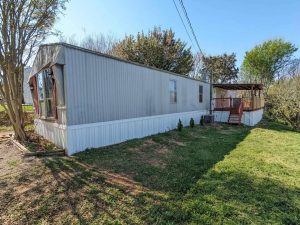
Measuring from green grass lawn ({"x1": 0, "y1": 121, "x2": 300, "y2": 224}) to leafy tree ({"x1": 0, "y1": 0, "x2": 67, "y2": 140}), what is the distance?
3561 mm

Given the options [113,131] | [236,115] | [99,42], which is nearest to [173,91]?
[113,131]

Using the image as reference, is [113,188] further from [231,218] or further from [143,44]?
[143,44]

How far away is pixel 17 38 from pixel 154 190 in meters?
7.35

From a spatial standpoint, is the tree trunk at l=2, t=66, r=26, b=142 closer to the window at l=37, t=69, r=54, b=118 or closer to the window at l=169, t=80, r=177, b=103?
the window at l=37, t=69, r=54, b=118

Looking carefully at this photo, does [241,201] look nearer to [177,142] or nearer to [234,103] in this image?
[177,142]

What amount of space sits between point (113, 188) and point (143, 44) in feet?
66.1

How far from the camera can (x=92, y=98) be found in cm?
719

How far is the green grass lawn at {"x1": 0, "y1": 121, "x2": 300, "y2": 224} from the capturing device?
3451 millimetres

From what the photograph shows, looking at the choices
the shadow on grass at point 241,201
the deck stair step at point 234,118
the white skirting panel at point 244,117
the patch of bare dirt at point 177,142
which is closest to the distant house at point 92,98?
Result: the patch of bare dirt at point 177,142

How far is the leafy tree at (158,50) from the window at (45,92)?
15.0m

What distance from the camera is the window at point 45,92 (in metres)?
7.94

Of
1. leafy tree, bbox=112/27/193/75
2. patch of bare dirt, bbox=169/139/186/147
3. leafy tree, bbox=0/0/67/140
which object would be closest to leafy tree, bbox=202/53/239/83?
leafy tree, bbox=112/27/193/75

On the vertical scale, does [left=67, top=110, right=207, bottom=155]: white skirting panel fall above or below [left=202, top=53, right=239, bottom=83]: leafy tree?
below

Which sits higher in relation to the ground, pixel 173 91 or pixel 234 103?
pixel 173 91
